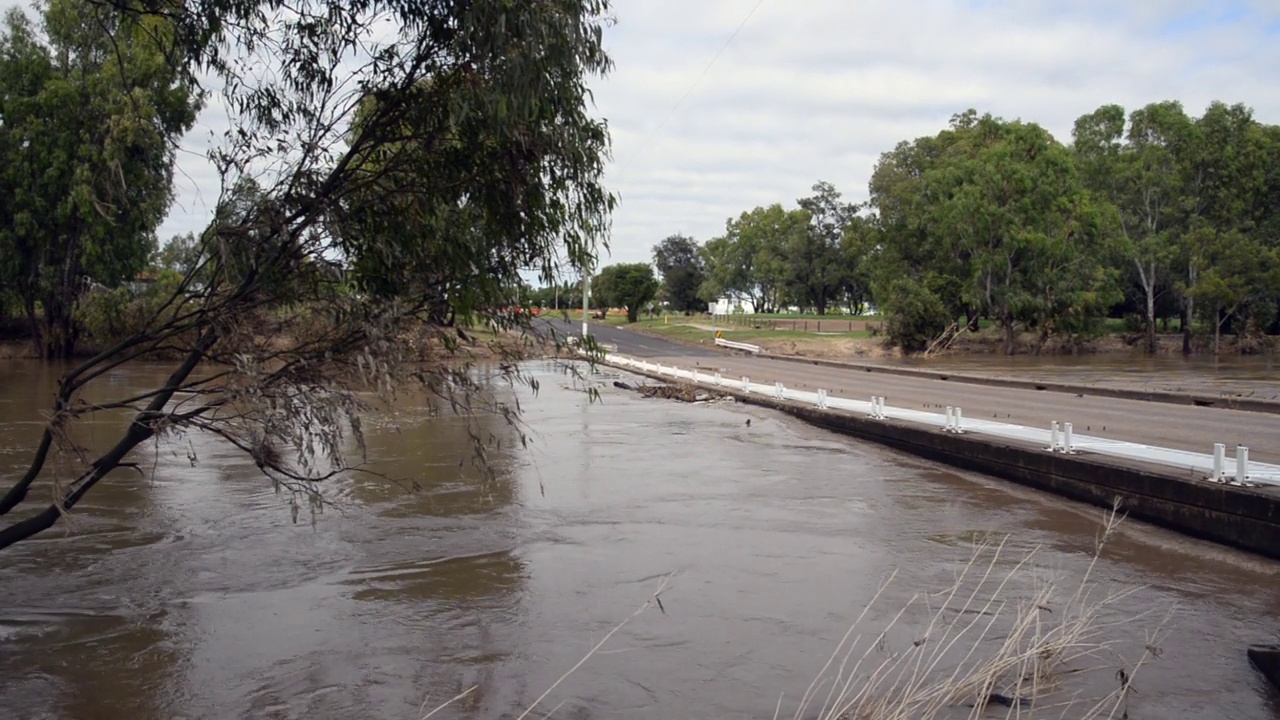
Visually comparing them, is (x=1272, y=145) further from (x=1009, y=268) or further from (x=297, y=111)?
(x=297, y=111)

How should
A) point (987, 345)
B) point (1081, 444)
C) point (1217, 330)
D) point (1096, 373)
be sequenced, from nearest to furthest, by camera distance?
point (1081, 444)
point (1096, 373)
point (1217, 330)
point (987, 345)

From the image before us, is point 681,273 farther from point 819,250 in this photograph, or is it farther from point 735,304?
point 819,250

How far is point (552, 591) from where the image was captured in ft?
32.8

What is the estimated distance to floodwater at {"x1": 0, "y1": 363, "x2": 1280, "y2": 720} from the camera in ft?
24.6

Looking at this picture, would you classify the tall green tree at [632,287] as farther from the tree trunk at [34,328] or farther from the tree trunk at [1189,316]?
the tree trunk at [34,328]

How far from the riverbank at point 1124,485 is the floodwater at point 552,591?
1.00 feet

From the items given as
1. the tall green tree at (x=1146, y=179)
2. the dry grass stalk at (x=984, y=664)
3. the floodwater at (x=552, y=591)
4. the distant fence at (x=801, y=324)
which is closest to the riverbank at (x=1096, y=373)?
the tall green tree at (x=1146, y=179)

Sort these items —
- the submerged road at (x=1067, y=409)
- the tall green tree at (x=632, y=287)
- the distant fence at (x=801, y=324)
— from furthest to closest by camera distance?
the tall green tree at (x=632, y=287) → the distant fence at (x=801, y=324) → the submerged road at (x=1067, y=409)

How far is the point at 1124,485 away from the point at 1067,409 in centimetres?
953

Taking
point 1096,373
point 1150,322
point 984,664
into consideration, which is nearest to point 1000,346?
point 1150,322

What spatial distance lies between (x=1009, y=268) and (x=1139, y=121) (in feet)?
48.3

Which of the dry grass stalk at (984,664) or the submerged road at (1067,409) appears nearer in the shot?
the dry grass stalk at (984,664)

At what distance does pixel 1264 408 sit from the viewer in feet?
68.7

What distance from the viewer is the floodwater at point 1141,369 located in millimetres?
31173
